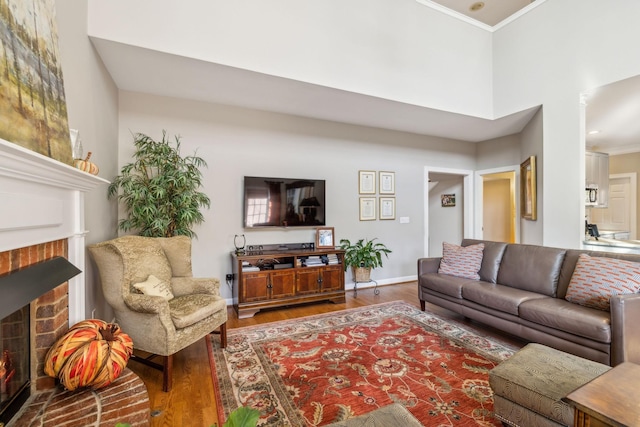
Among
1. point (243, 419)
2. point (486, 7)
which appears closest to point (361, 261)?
point (243, 419)

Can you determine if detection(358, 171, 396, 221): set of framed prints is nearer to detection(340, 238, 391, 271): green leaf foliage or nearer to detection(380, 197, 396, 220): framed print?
detection(380, 197, 396, 220): framed print

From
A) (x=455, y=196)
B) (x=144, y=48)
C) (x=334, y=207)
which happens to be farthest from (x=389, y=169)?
(x=144, y=48)

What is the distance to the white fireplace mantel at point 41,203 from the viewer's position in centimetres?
104

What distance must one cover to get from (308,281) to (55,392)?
8.58 feet

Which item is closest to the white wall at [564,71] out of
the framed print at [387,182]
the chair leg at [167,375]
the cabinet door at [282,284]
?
the framed print at [387,182]

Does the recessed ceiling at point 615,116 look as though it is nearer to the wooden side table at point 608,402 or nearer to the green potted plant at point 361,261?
the green potted plant at point 361,261

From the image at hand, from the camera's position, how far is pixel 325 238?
414 cm

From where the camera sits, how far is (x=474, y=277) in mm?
3281

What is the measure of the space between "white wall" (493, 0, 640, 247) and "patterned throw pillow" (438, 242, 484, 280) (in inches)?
48.8

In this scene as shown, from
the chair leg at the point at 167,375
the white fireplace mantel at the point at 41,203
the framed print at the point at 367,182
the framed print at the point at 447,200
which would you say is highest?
the framed print at the point at 367,182

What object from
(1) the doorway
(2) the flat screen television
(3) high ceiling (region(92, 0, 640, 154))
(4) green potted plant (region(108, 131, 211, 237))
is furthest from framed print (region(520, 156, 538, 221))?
(4) green potted plant (region(108, 131, 211, 237))

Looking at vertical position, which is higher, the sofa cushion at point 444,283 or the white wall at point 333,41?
the white wall at point 333,41

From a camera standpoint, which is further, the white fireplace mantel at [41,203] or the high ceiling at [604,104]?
the high ceiling at [604,104]

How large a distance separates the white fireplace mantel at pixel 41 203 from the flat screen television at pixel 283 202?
1979 mm
